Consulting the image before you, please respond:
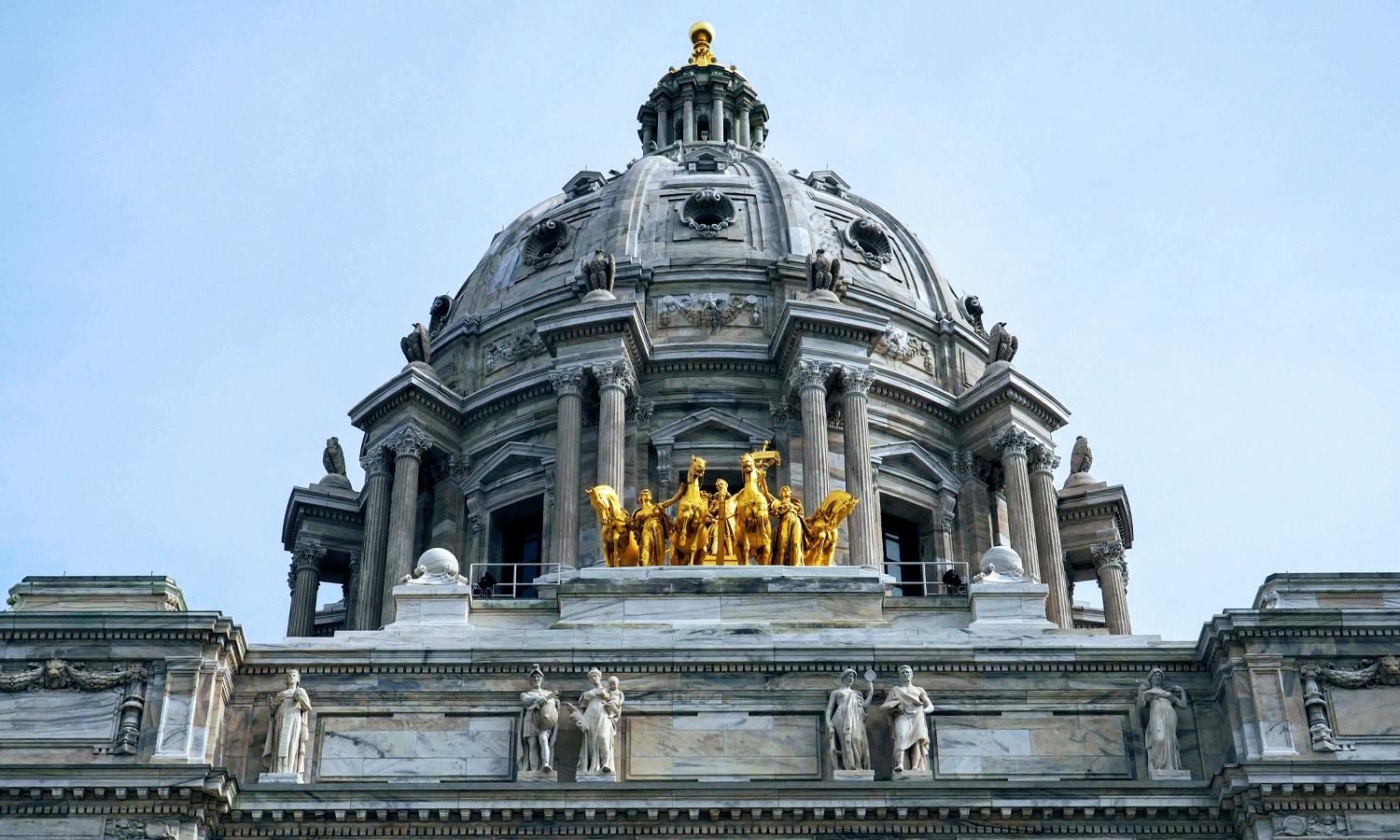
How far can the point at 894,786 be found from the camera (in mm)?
43719

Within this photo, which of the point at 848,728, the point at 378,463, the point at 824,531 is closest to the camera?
the point at 848,728

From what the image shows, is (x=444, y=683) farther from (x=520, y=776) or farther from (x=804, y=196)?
(x=804, y=196)

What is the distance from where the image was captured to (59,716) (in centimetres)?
4422

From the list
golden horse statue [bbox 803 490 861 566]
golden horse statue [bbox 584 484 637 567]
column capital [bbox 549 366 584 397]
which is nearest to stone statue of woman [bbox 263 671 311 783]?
golden horse statue [bbox 584 484 637 567]

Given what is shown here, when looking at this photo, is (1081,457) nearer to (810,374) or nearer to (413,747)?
(810,374)

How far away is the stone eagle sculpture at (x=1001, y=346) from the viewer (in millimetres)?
69688

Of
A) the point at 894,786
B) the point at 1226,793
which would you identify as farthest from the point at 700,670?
the point at 1226,793

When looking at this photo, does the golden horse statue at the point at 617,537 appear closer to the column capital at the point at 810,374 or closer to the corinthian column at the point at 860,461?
the corinthian column at the point at 860,461

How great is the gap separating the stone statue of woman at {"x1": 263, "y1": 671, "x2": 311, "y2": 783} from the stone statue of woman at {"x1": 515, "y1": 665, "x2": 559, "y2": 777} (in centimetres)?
374

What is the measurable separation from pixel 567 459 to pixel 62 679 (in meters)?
20.1

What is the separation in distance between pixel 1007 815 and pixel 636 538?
38.0ft

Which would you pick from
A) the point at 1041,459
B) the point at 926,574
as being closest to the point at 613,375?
the point at 926,574

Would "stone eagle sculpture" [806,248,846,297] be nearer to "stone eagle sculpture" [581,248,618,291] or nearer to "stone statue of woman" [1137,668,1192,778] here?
"stone eagle sculpture" [581,248,618,291]

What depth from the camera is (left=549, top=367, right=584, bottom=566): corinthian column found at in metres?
60.7
